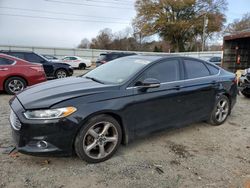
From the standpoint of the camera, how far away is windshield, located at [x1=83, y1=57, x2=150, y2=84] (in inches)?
157

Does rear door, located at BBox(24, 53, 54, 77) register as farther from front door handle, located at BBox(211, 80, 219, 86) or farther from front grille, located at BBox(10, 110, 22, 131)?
front door handle, located at BBox(211, 80, 219, 86)

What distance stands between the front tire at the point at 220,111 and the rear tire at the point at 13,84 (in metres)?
6.08

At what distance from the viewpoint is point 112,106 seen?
3.49m

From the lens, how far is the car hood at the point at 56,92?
10.8 ft

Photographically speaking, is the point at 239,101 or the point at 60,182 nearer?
the point at 60,182

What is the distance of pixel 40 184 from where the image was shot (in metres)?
2.99

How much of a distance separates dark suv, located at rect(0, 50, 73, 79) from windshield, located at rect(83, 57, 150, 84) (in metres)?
6.92

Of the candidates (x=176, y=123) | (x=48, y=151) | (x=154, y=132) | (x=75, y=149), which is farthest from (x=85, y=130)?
(x=176, y=123)

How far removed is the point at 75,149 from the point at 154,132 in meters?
1.34

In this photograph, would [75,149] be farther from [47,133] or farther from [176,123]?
[176,123]

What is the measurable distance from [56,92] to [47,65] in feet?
28.3

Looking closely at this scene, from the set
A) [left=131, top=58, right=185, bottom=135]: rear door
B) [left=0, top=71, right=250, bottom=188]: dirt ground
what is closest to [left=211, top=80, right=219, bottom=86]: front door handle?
[left=131, top=58, right=185, bottom=135]: rear door

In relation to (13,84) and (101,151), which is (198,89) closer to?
(101,151)

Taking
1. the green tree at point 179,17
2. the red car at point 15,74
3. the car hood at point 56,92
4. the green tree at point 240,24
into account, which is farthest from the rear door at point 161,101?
the green tree at point 240,24
